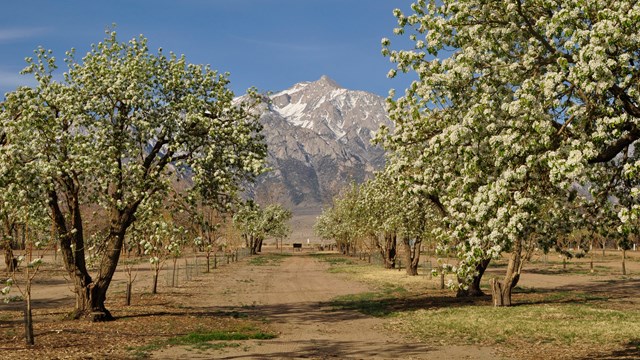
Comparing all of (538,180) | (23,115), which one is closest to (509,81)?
(538,180)

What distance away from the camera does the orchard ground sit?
20094 mm

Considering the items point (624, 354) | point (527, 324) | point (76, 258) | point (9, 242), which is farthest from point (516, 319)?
point (9, 242)

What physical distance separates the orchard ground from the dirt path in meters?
0.05

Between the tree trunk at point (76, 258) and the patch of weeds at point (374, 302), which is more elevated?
the tree trunk at point (76, 258)

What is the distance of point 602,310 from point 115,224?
82.2 feet

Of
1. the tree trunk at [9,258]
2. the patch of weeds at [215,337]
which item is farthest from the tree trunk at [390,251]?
the tree trunk at [9,258]

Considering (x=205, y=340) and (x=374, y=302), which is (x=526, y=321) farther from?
(x=205, y=340)

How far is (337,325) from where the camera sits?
27094mm

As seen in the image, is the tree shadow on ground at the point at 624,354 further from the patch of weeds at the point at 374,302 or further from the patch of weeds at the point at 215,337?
the patch of weeds at the point at 374,302

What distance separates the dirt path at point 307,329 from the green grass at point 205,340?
55 centimetres

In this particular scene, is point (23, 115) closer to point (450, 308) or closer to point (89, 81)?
point (89, 81)

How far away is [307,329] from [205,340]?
18.3ft

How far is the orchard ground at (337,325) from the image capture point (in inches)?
791

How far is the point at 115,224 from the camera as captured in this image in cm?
2622
